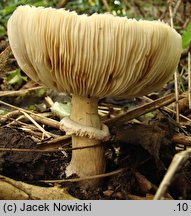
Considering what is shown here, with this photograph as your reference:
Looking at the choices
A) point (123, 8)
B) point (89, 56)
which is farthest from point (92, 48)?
point (123, 8)

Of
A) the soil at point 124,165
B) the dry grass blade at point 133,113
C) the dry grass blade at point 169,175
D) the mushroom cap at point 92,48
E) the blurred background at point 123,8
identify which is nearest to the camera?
the dry grass blade at point 169,175

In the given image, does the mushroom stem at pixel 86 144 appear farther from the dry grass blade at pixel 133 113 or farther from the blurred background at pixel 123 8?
the blurred background at pixel 123 8

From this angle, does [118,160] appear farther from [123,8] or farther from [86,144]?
[123,8]

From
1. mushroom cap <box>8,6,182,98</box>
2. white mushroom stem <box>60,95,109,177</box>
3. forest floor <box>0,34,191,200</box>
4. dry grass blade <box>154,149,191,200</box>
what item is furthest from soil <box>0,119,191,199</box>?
dry grass blade <box>154,149,191,200</box>

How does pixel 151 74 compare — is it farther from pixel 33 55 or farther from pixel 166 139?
pixel 33 55

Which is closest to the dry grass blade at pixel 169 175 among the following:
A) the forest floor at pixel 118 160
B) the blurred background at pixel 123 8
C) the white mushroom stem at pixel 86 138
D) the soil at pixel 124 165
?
the forest floor at pixel 118 160

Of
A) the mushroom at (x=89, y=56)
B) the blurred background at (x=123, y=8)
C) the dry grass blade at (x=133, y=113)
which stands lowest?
the dry grass blade at (x=133, y=113)

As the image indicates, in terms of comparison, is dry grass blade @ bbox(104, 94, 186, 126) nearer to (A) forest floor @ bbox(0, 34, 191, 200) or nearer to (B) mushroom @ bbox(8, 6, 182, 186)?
(A) forest floor @ bbox(0, 34, 191, 200)
